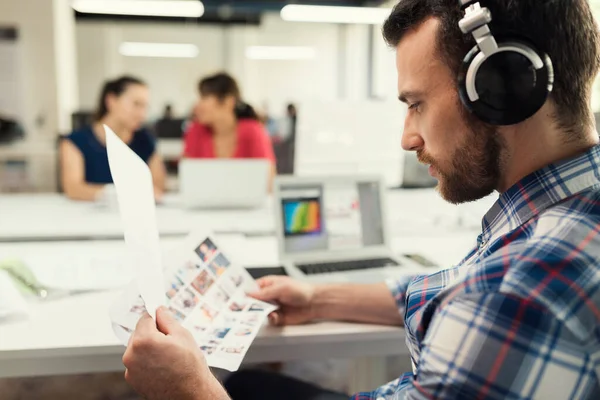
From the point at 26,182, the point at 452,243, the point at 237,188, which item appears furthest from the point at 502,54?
the point at 26,182

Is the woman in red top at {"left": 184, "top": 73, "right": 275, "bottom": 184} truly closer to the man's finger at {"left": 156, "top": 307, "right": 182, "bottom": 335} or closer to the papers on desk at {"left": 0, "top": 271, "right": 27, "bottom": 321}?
the papers on desk at {"left": 0, "top": 271, "right": 27, "bottom": 321}

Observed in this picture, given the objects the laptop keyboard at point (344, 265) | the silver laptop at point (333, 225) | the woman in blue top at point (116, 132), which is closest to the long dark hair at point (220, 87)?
the woman in blue top at point (116, 132)

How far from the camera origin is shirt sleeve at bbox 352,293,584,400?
54 cm

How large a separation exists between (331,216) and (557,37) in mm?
911

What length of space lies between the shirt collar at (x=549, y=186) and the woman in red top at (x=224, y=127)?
8.05 ft

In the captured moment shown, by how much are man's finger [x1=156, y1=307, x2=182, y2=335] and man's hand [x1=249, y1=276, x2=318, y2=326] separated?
321 mm

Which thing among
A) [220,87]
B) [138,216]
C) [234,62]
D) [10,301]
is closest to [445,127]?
[138,216]

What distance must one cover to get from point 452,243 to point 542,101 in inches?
48.9

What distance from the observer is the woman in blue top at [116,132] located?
2918mm

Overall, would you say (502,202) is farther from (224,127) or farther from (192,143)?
(192,143)

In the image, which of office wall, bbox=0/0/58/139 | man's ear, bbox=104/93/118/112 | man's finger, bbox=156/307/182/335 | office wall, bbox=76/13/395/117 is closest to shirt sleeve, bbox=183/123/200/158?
man's ear, bbox=104/93/118/112

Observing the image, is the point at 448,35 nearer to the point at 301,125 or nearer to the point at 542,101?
the point at 542,101

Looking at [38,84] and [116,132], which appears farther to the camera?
[38,84]

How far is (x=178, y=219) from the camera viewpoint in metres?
2.21
